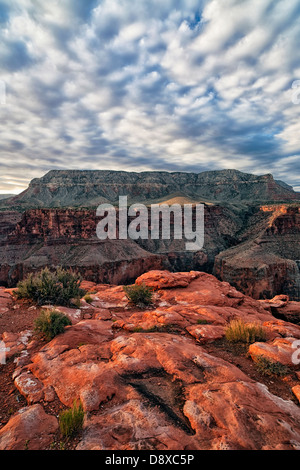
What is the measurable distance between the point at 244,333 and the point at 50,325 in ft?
18.7

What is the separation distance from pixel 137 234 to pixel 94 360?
5109 cm

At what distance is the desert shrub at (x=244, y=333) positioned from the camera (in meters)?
6.33

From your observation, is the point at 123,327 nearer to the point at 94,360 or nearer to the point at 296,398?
the point at 94,360

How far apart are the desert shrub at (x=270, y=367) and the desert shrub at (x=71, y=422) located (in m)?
3.99

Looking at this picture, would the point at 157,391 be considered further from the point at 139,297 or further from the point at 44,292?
the point at 44,292

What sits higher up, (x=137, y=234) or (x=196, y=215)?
(x=196, y=215)

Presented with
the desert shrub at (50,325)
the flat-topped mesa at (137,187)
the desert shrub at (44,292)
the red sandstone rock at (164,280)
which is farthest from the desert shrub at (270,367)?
the flat-topped mesa at (137,187)

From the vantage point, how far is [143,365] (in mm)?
4480

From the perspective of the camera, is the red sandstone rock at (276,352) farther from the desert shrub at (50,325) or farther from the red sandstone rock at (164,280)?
the red sandstone rock at (164,280)

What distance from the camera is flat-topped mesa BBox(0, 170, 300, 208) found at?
11406cm

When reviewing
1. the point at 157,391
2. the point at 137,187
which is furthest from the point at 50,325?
the point at 137,187

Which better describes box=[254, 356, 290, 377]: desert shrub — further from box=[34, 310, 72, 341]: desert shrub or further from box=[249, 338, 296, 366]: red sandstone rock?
box=[34, 310, 72, 341]: desert shrub

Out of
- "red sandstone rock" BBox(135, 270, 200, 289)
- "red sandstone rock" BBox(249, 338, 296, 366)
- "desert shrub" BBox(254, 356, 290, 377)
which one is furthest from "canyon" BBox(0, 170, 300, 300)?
"desert shrub" BBox(254, 356, 290, 377)
